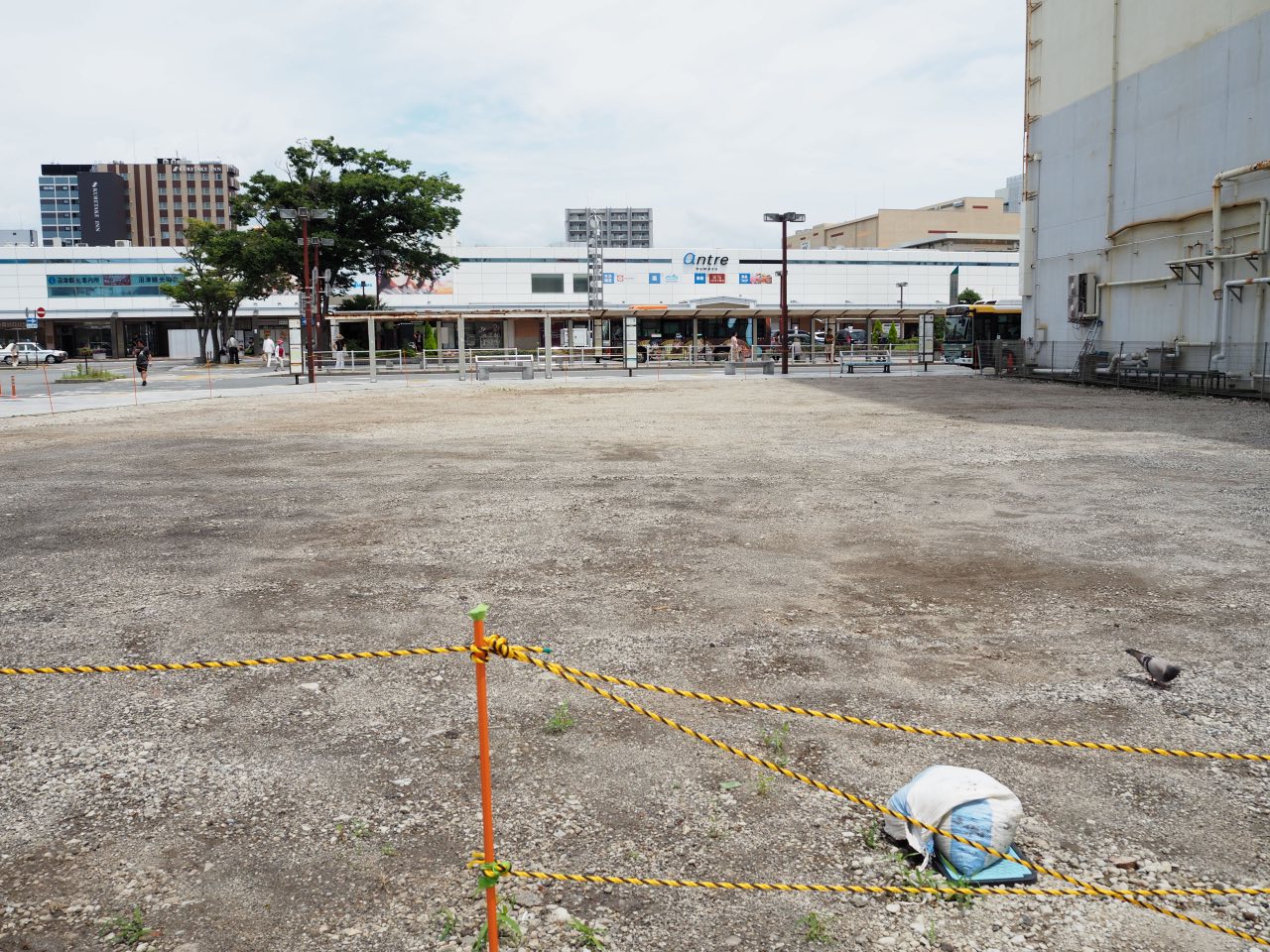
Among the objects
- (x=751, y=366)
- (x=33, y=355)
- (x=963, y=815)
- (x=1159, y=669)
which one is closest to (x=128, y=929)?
(x=963, y=815)

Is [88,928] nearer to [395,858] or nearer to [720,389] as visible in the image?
[395,858]

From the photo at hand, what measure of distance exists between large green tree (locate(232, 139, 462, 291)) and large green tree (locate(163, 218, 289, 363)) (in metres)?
0.97

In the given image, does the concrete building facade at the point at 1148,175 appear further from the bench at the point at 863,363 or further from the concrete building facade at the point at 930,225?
the concrete building facade at the point at 930,225

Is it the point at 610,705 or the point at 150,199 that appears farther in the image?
the point at 150,199

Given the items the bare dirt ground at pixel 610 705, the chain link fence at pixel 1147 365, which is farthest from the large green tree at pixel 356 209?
the bare dirt ground at pixel 610 705

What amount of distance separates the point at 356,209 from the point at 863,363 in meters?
28.6

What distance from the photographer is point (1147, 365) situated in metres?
31.6

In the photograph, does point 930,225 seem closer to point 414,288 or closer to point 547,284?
point 547,284

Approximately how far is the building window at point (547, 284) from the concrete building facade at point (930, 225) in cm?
5005

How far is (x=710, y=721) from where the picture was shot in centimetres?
560

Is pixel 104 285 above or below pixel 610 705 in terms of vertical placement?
above

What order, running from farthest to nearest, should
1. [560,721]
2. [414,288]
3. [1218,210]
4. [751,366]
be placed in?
[414,288] → [751,366] → [1218,210] → [560,721]

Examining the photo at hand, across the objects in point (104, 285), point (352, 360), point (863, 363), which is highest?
point (104, 285)

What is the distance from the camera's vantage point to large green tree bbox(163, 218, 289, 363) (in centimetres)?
5538
